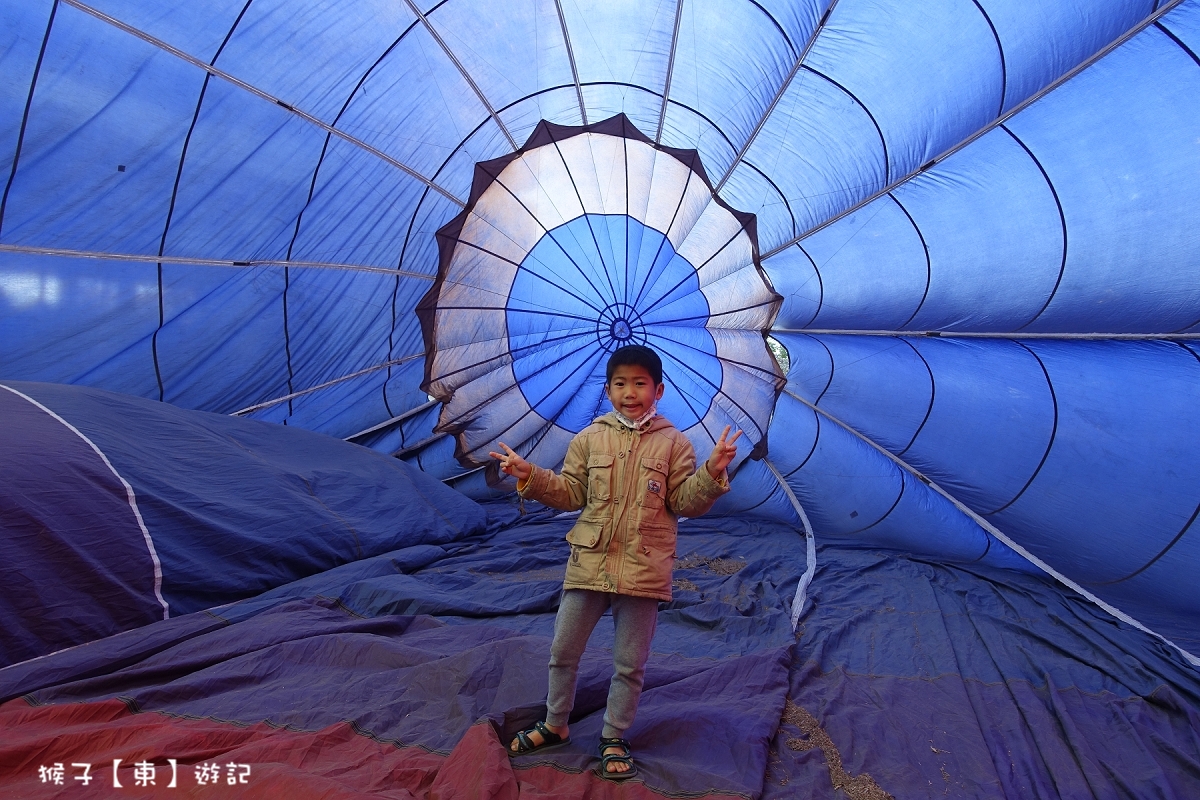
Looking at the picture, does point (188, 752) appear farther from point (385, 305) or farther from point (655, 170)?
point (655, 170)

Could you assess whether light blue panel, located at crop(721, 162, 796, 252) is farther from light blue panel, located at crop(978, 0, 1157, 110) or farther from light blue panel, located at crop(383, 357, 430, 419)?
light blue panel, located at crop(383, 357, 430, 419)

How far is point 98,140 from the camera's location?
3.37 meters

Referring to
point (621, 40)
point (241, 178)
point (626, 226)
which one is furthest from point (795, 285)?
point (241, 178)

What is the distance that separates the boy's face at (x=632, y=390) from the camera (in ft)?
7.22

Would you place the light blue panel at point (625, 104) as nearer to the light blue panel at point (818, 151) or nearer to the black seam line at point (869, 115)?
the light blue panel at point (818, 151)

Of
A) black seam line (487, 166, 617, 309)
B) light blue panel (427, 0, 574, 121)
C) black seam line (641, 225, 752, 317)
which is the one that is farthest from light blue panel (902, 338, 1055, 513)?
light blue panel (427, 0, 574, 121)

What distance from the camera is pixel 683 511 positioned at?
209 cm

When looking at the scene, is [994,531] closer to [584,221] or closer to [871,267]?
[871,267]

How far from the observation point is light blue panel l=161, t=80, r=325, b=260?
12.0 ft

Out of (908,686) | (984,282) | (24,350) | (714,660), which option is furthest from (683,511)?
(24,350)

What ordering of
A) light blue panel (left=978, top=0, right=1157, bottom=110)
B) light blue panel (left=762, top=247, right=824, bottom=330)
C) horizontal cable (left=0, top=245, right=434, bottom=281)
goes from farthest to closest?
light blue panel (left=762, top=247, right=824, bottom=330) → horizontal cable (left=0, top=245, right=434, bottom=281) → light blue panel (left=978, top=0, right=1157, bottom=110)

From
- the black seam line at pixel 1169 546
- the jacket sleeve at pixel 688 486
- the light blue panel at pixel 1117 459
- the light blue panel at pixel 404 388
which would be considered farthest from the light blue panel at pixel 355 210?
the black seam line at pixel 1169 546

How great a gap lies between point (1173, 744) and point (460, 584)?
2.91 metres

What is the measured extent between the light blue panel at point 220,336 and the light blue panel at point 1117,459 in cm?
450
